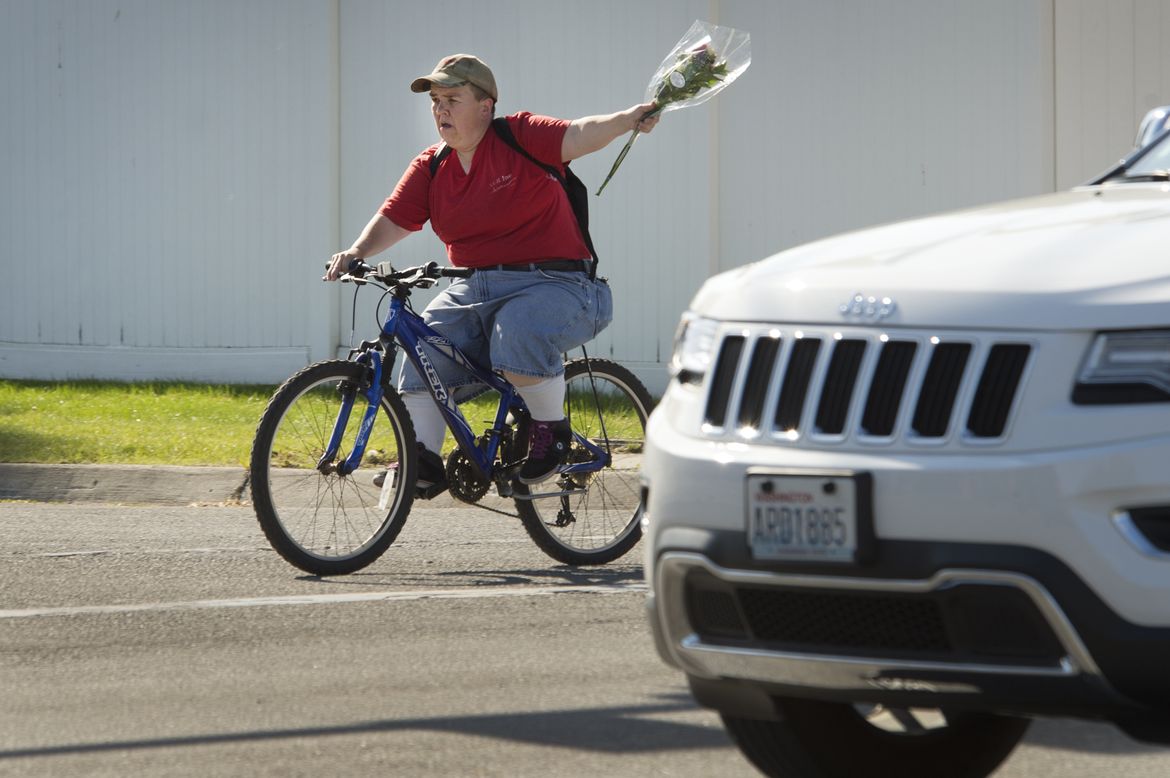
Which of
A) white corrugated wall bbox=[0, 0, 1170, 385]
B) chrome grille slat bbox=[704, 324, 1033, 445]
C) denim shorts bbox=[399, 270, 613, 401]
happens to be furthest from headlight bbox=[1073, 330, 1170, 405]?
white corrugated wall bbox=[0, 0, 1170, 385]

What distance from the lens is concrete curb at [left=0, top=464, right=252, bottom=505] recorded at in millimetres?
9609

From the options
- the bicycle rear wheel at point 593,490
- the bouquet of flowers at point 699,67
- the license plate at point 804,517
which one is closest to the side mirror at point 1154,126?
the license plate at point 804,517

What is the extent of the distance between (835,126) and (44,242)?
6268 mm

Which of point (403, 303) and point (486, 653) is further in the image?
point (403, 303)

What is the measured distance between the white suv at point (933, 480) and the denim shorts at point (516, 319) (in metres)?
3.22

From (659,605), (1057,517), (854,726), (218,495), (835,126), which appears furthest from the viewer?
(835,126)

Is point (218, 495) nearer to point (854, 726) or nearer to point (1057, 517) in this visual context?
point (854, 726)

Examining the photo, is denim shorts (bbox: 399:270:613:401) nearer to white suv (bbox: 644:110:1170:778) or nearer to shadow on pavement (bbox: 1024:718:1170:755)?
shadow on pavement (bbox: 1024:718:1170:755)

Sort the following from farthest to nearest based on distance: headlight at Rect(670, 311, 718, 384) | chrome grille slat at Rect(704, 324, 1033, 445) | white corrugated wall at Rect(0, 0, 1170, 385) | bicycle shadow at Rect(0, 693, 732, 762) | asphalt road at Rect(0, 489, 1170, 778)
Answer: white corrugated wall at Rect(0, 0, 1170, 385) < bicycle shadow at Rect(0, 693, 732, 762) < asphalt road at Rect(0, 489, 1170, 778) < headlight at Rect(670, 311, 718, 384) < chrome grille slat at Rect(704, 324, 1033, 445)

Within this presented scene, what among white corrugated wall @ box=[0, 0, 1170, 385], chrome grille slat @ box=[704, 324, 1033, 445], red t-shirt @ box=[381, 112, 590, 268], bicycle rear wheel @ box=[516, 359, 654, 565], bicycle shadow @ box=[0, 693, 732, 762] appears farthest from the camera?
white corrugated wall @ box=[0, 0, 1170, 385]

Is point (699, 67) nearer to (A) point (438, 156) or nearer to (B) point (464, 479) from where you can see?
(A) point (438, 156)

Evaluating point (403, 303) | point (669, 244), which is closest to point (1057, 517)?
point (403, 303)

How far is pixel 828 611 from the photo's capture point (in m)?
3.40

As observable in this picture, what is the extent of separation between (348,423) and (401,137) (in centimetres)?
770
